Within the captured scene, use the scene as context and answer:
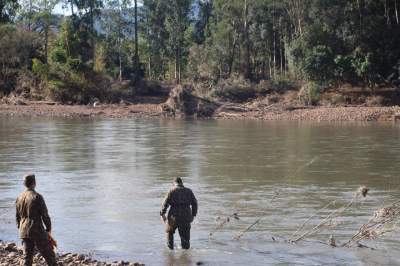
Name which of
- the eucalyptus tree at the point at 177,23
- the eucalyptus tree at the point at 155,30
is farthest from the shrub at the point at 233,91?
the eucalyptus tree at the point at 155,30

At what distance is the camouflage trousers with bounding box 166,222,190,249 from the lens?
12.8 meters

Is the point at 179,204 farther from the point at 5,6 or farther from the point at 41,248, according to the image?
the point at 5,6

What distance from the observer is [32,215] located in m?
10.3

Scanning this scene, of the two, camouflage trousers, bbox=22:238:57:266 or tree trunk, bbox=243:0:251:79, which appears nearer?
camouflage trousers, bbox=22:238:57:266

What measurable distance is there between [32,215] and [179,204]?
3021mm

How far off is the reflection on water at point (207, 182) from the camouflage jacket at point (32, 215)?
2563 mm

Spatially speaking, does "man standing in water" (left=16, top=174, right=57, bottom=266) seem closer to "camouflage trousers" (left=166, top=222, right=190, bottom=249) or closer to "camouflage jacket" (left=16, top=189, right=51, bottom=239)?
"camouflage jacket" (left=16, top=189, right=51, bottom=239)

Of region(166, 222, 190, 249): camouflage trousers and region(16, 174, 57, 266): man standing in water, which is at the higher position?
region(16, 174, 57, 266): man standing in water

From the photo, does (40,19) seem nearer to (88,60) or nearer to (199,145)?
(88,60)

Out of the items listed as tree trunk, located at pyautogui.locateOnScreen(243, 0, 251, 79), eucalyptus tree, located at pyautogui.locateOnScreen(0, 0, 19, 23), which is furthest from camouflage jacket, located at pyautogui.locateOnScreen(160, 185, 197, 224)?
tree trunk, located at pyautogui.locateOnScreen(243, 0, 251, 79)

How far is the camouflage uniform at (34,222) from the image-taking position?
1034cm

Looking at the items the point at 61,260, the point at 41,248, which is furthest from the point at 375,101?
the point at 41,248

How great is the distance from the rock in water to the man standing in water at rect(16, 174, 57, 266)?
42.1 metres

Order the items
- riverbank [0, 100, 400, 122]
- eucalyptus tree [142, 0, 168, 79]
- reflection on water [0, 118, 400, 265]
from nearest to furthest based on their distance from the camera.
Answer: reflection on water [0, 118, 400, 265] → riverbank [0, 100, 400, 122] → eucalyptus tree [142, 0, 168, 79]
